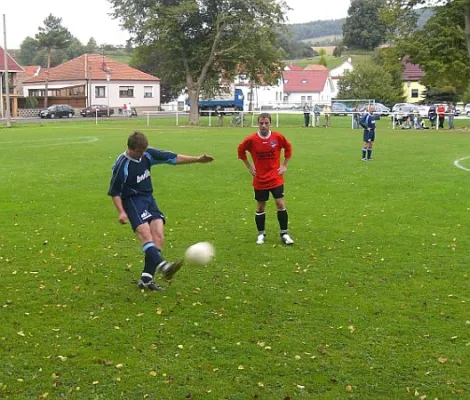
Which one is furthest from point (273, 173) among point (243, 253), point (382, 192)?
point (382, 192)

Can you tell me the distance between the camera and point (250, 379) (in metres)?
5.29

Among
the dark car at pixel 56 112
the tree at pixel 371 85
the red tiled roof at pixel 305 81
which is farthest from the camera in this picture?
the red tiled roof at pixel 305 81

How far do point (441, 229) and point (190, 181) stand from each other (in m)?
7.78

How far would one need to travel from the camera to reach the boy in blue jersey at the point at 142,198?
7.39m

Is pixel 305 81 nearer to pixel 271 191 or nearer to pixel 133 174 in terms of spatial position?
pixel 271 191

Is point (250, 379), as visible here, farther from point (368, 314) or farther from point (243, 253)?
point (243, 253)

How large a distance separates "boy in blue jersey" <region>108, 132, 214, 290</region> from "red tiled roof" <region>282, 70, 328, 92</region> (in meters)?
112

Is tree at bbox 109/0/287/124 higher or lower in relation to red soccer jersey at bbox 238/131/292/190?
higher

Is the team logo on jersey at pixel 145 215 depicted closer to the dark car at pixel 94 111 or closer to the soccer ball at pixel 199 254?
the soccer ball at pixel 199 254

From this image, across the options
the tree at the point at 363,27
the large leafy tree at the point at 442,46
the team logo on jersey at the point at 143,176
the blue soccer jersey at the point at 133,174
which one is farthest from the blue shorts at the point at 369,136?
the tree at the point at 363,27

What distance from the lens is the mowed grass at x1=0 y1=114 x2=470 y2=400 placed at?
5309 millimetres

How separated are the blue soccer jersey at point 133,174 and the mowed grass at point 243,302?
1.18 m

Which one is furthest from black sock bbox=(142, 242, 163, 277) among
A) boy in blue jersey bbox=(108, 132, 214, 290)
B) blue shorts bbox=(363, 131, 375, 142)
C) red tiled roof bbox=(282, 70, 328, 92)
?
red tiled roof bbox=(282, 70, 328, 92)

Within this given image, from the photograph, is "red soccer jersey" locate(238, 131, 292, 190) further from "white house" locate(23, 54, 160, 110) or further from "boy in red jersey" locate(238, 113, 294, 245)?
"white house" locate(23, 54, 160, 110)
